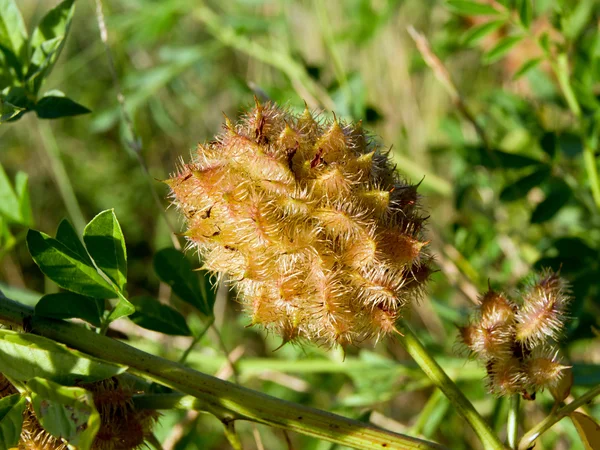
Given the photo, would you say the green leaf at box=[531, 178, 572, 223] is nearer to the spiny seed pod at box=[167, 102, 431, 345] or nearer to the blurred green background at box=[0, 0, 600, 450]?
the blurred green background at box=[0, 0, 600, 450]

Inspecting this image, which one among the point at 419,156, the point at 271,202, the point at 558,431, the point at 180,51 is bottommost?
the point at 558,431

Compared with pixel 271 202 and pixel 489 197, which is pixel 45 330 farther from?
pixel 489 197

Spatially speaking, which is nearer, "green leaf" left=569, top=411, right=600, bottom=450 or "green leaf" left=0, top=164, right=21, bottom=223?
"green leaf" left=569, top=411, right=600, bottom=450

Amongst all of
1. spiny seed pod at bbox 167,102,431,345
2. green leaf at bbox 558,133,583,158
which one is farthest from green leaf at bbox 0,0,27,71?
green leaf at bbox 558,133,583,158

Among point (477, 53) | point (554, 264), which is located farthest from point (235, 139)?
point (477, 53)

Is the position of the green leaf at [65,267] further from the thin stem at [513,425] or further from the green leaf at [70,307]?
the thin stem at [513,425]

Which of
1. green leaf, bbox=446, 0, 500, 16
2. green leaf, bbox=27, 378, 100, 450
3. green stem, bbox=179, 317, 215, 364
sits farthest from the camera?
green leaf, bbox=446, 0, 500, 16

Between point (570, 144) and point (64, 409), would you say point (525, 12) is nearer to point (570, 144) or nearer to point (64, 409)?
point (570, 144)

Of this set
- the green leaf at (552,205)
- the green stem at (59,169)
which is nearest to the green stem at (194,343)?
the green leaf at (552,205)
